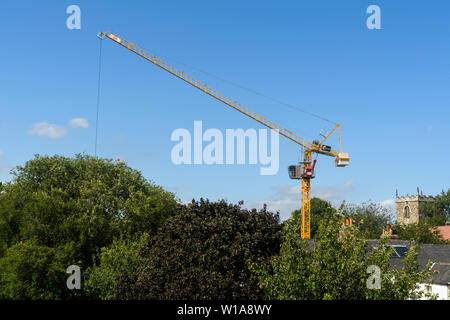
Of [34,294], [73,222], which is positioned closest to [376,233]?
[73,222]

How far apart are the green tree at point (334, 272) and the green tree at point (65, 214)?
31.8m

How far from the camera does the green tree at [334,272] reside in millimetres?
21203

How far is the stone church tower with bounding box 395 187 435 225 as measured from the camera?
166m

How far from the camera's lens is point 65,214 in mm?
56469

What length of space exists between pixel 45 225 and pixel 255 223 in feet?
98.5

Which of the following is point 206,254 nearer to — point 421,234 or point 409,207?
point 421,234

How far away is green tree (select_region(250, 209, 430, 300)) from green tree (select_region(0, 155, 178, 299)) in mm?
31779

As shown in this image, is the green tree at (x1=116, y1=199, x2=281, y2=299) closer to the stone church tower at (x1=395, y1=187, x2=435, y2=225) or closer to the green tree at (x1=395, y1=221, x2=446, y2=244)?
the green tree at (x1=395, y1=221, x2=446, y2=244)

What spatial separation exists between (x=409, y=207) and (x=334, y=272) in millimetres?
161144

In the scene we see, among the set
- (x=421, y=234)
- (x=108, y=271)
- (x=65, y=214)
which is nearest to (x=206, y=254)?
(x=108, y=271)

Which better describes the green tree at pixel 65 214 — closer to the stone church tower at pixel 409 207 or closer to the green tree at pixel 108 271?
the green tree at pixel 108 271

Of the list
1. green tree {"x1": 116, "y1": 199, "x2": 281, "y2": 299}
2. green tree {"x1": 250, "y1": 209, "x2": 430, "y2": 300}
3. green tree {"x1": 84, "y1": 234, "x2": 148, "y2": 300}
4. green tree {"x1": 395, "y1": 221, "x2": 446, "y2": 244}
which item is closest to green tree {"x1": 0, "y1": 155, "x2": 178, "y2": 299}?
green tree {"x1": 84, "y1": 234, "x2": 148, "y2": 300}

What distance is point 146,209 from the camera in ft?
204
